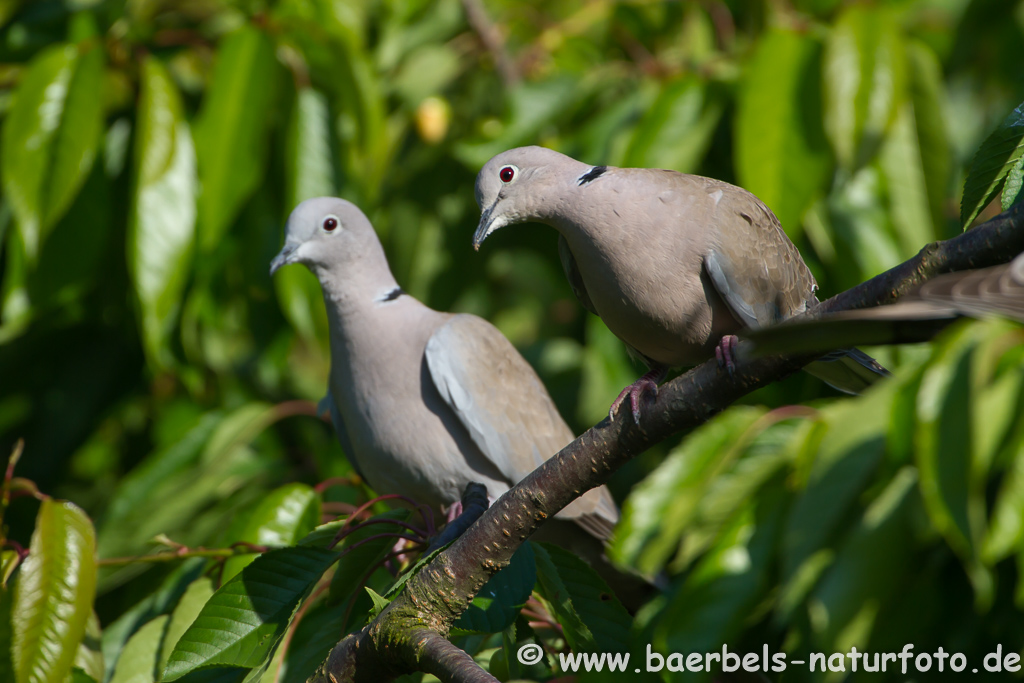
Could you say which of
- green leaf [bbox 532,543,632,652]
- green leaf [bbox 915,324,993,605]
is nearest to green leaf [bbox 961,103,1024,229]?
green leaf [bbox 915,324,993,605]

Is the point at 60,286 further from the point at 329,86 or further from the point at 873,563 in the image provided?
the point at 873,563

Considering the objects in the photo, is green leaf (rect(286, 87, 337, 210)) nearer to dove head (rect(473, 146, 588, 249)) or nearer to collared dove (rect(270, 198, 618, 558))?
collared dove (rect(270, 198, 618, 558))

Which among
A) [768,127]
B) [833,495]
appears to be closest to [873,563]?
[833,495]

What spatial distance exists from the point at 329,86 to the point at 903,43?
1.89 m

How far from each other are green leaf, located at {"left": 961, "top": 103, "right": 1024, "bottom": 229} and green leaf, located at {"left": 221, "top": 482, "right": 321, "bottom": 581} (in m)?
1.46

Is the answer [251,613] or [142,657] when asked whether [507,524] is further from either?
[142,657]

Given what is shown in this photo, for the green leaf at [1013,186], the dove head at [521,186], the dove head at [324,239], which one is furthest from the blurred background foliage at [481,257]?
the dove head at [521,186]

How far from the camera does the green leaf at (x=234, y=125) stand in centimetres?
278

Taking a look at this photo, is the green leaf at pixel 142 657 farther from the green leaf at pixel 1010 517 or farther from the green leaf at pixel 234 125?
the green leaf at pixel 1010 517

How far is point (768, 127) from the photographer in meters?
2.56

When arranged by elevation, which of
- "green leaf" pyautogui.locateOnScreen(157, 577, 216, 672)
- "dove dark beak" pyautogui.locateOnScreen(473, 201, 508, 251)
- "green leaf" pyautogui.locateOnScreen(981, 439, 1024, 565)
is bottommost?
"green leaf" pyautogui.locateOnScreen(157, 577, 216, 672)

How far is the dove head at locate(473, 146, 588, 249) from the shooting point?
1862 mm

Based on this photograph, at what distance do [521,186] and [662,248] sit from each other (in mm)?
340

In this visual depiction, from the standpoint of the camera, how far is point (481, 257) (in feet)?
12.0
